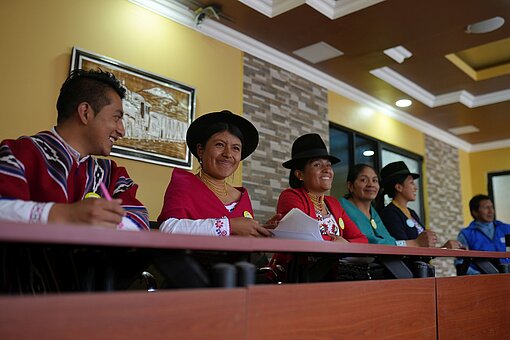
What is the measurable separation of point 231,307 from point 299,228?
19.9 inches

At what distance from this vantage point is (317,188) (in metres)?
2.58

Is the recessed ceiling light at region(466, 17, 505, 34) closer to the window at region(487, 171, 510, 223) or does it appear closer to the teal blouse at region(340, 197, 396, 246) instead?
the teal blouse at region(340, 197, 396, 246)

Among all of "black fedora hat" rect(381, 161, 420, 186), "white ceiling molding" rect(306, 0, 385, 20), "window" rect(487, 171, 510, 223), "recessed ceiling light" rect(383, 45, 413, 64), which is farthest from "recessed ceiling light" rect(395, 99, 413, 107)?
"window" rect(487, 171, 510, 223)

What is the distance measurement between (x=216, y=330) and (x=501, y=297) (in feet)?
5.54

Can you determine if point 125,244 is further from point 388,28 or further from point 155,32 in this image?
point 388,28

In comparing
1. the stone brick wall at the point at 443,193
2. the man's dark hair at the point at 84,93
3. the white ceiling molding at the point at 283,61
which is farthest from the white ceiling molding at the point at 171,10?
the stone brick wall at the point at 443,193

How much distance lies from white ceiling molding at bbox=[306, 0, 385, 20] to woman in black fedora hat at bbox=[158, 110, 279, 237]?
1.43 m

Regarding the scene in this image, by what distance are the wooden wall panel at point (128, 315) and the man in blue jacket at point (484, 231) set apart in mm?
3922

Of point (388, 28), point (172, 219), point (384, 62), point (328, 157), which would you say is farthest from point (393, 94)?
point (172, 219)

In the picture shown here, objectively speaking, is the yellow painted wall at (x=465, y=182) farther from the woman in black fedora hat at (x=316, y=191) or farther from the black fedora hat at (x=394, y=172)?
the woman in black fedora hat at (x=316, y=191)

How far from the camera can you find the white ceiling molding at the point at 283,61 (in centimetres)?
318

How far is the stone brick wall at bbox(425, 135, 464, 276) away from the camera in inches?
236

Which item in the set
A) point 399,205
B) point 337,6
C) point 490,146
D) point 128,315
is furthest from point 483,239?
point 128,315

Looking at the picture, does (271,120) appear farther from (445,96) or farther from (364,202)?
(445,96)
